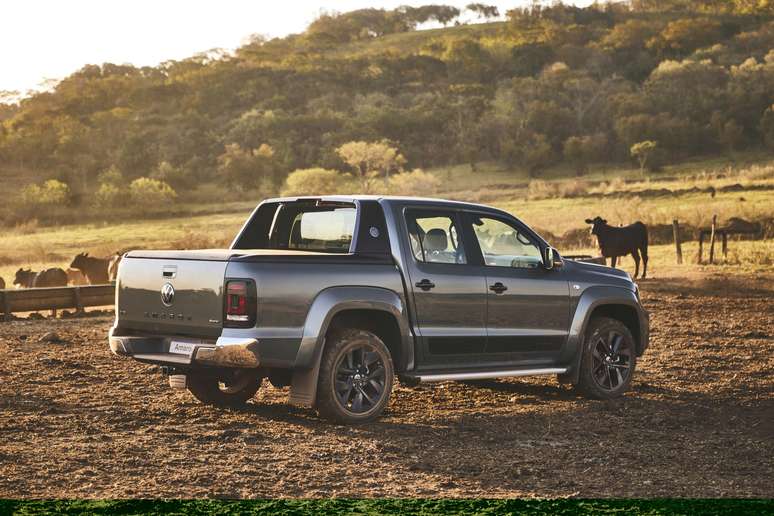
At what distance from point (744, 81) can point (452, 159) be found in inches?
935

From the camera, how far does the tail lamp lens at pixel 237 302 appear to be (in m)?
8.38

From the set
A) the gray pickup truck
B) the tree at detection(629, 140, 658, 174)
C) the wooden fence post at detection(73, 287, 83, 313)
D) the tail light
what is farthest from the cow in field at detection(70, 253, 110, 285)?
the tree at detection(629, 140, 658, 174)

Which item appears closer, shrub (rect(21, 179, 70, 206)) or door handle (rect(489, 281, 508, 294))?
door handle (rect(489, 281, 508, 294))

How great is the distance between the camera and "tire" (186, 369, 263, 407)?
10.4 metres

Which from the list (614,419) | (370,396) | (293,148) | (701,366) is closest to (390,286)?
(370,396)

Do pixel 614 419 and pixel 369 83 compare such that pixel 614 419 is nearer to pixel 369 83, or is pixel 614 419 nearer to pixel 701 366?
pixel 701 366

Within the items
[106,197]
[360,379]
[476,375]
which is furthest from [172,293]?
[106,197]

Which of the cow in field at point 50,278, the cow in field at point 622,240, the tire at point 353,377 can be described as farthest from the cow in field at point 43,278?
the tire at point 353,377

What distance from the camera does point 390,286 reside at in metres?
9.23

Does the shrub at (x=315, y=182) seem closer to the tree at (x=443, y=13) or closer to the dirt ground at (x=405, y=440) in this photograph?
the dirt ground at (x=405, y=440)

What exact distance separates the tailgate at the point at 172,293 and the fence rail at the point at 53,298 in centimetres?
1061

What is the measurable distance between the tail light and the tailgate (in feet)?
0.23

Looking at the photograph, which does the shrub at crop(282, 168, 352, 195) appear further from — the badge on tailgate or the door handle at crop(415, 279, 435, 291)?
the badge on tailgate

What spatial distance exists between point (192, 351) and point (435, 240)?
2342 mm
